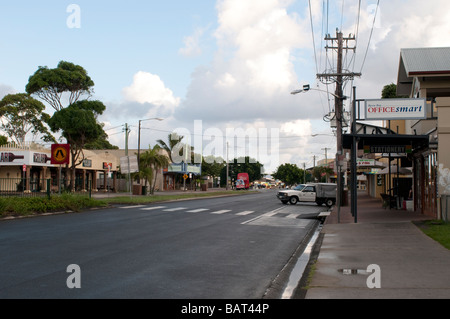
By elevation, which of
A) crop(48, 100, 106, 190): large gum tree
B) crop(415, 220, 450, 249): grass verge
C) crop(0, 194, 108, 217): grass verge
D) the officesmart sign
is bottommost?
crop(415, 220, 450, 249): grass verge

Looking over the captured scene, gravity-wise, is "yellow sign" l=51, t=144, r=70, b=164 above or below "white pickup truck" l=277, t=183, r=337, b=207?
above

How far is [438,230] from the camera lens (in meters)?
14.7

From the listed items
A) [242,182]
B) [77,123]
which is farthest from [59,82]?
[242,182]

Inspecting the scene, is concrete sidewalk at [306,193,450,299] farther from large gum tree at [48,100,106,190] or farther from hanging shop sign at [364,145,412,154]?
large gum tree at [48,100,106,190]

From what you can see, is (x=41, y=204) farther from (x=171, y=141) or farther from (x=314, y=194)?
(x=171, y=141)

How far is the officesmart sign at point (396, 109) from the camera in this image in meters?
18.8

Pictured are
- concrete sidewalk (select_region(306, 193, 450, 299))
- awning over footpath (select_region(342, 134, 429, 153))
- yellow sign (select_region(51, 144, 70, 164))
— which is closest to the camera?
concrete sidewalk (select_region(306, 193, 450, 299))

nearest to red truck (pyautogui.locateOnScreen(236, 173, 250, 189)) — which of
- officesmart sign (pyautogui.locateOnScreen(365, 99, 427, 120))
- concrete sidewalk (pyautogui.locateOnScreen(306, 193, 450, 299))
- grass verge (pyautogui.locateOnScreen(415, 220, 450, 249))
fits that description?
officesmart sign (pyautogui.locateOnScreen(365, 99, 427, 120))

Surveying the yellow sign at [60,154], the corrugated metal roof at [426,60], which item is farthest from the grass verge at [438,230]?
the yellow sign at [60,154]

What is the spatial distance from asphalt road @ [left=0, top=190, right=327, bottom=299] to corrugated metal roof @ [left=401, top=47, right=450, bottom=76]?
9.94m

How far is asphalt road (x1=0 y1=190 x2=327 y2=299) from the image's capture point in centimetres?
727
